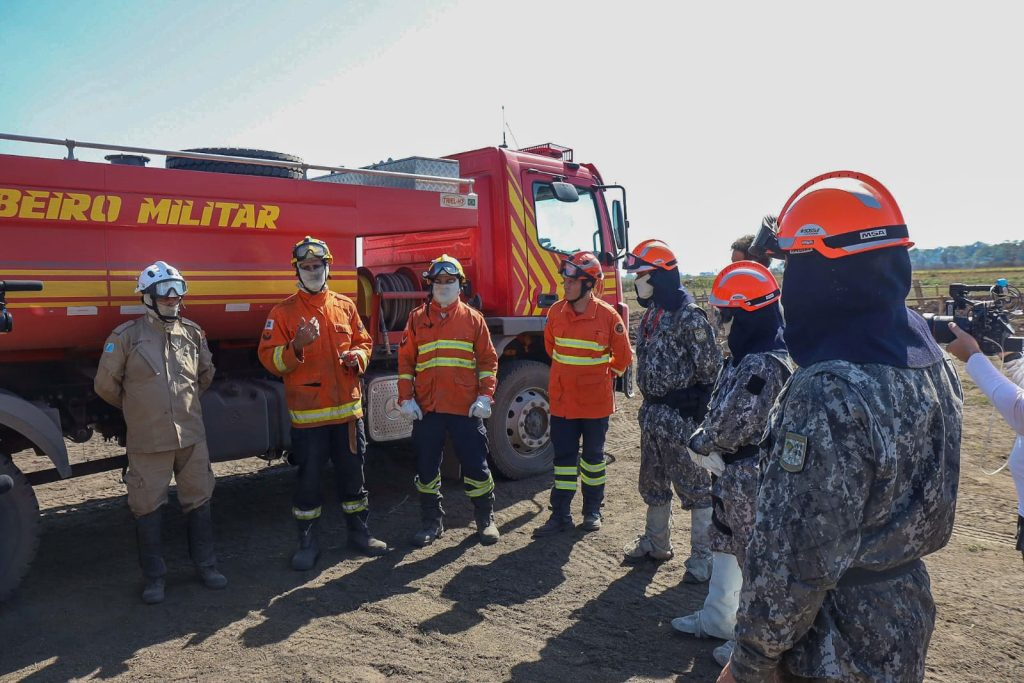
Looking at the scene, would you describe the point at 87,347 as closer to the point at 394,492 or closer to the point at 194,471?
the point at 194,471

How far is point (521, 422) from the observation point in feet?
21.7

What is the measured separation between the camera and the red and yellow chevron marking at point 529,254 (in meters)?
6.59

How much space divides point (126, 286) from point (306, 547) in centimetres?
196

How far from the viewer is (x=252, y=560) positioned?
15.8ft

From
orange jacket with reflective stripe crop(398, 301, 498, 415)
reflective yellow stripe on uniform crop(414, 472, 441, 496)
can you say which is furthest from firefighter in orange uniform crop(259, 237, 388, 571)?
reflective yellow stripe on uniform crop(414, 472, 441, 496)

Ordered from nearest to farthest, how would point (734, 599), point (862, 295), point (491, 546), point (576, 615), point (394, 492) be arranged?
point (862, 295) → point (734, 599) → point (576, 615) → point (491, 546) → point (394, 492)

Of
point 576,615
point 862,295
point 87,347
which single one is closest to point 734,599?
point 576,615

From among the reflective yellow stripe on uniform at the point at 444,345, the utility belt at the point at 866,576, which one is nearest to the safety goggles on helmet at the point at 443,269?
the reflective yellow stripe on uniform at the point at 444,345

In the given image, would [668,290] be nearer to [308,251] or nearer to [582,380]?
[582,380]

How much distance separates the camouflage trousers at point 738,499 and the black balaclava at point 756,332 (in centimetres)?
47

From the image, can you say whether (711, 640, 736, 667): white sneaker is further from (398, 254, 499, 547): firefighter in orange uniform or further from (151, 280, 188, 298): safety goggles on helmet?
(151, 280, 188, 298): safety goggles on helmet

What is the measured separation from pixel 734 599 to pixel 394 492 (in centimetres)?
350

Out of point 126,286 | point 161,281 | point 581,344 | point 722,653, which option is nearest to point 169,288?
point 161,281

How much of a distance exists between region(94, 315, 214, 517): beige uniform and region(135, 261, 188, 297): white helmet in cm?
18
